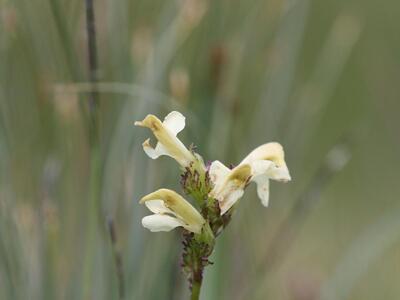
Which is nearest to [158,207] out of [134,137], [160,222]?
[160,222]

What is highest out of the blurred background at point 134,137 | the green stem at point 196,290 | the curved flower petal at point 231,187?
the blurred background at point 134,137

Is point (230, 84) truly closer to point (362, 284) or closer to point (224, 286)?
point (224, 286)

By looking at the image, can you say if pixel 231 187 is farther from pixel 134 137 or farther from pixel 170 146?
pixel 134 137

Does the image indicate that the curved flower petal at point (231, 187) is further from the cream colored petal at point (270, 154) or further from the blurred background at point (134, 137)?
the blurred background at point (134, 137)

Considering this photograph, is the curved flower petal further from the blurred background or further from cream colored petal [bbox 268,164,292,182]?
the blurred background

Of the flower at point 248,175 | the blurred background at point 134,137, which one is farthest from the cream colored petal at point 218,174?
the blurred background at point 134,137

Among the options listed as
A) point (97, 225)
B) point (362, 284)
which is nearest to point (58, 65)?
point (97, 225)
